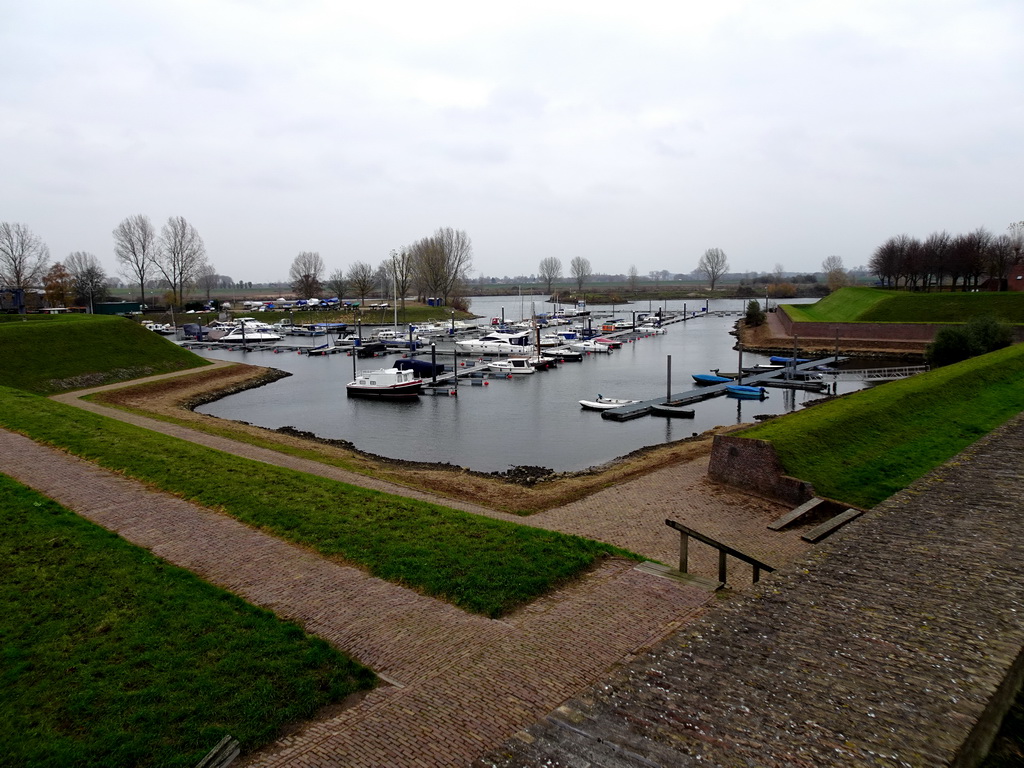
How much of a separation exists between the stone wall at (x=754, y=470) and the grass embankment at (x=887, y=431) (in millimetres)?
283

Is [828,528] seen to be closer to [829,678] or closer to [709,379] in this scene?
[829,678]

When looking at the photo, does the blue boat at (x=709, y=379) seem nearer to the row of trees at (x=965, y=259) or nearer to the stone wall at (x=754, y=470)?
the stone wall at (x=754, y=470)

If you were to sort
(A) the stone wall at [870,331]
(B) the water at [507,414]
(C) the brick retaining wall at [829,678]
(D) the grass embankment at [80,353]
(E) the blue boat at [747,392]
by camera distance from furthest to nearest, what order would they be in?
(A) the stone wall at [870,331] → (E) the blue boat at [747,392] → (D) the grass embankment at [80,353] → (B) the water at [507,414] → (C) the brick retaining wall at [829,678]

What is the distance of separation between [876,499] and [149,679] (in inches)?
541

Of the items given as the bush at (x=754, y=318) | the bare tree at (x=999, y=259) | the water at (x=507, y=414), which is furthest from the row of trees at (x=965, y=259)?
the water at (x=507, y=414)

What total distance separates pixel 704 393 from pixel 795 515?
22973 millimetres

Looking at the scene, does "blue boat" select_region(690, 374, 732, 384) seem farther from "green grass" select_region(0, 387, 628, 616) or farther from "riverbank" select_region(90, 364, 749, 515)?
"green grass" select_region(0, 387, 628, 616)

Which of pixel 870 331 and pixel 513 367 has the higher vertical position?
pixel 870 331

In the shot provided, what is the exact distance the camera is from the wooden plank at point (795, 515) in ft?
44.4

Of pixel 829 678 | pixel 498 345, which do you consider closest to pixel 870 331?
pixel 498 345

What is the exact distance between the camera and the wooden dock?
3164cm

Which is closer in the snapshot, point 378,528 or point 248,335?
point 378,528

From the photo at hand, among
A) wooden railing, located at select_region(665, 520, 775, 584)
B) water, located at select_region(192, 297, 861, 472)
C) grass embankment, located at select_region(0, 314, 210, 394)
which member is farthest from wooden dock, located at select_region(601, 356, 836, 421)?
grass embankment, located at select_region(0, 314, 210, 394)

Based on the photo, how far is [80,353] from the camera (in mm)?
38469
